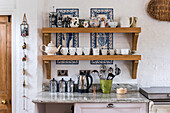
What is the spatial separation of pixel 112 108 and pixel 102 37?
1.08 meters

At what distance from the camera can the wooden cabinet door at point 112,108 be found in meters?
→ 2.48

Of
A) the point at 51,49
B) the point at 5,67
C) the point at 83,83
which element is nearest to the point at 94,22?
the point at 51,49

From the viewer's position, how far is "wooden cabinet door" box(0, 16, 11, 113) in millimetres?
2928

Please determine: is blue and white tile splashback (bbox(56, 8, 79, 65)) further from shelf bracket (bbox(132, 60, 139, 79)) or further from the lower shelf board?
shelf bracket (bbox(132, 60, 139, 79))

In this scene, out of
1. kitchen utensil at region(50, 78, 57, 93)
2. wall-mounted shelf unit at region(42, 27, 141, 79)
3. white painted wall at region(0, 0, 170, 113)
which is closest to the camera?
wall-mounted shelf unit at region(42, 27, 141, 79)

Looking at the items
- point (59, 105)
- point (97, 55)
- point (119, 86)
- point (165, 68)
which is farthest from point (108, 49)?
point (59, 105)

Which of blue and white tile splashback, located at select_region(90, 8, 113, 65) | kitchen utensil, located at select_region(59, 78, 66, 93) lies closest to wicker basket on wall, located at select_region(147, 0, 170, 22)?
blue and white tile splashback, located at select_region(90, 8, 113, 65)

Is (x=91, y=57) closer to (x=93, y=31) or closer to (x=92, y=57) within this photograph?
(x=92, y=57)

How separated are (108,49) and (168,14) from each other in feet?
3.31

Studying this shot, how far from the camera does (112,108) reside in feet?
8.16

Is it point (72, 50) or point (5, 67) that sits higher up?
point (72, 50)

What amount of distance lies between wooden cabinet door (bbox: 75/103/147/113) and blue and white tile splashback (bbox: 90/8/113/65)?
77 cm

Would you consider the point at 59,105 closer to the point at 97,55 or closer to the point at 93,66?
the point at 93,66

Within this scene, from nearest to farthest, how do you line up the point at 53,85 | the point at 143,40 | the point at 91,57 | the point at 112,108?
the point at 112,108 < the point at 91,57 < the point at 53,85 < the point at 143,40
